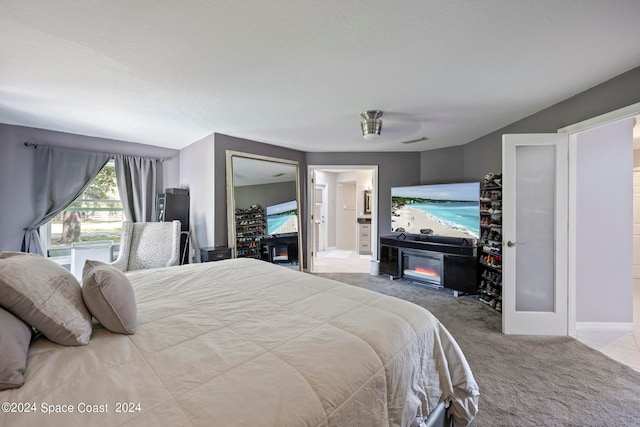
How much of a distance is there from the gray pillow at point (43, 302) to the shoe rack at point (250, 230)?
286cm

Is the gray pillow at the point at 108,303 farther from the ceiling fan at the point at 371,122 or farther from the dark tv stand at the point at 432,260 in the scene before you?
the dark tv stand at the point at 432,260

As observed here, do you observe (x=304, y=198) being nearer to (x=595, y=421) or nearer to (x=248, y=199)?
(x=248, y=199)

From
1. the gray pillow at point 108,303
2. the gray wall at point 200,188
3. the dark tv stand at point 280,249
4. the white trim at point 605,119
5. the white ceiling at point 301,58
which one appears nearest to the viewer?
the gray pillow at point 108,303

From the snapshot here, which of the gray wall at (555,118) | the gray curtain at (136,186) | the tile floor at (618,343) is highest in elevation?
the gray wall at (555,118)

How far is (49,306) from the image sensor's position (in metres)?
0.98

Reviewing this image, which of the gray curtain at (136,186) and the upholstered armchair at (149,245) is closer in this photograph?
the upholstered armchair at (149,245)

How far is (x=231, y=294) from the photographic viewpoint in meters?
1.60

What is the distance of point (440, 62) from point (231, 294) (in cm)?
216

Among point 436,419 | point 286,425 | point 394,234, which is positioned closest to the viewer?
point 286,425

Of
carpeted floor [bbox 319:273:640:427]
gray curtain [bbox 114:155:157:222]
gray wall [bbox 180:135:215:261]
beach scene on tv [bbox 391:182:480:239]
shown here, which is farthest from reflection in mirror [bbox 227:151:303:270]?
carpeted floor [bbox 319:273:640:427]

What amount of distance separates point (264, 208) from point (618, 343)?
169 inches

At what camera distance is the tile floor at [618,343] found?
219cm

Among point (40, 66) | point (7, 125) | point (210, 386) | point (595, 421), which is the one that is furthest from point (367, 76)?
point (7, 125)

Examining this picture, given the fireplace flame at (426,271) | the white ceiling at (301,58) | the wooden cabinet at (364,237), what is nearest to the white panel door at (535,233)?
the white ceiling at (301,58)
